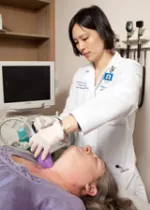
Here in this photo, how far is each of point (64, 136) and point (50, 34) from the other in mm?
1781

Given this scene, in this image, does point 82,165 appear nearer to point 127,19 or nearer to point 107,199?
point 107,199

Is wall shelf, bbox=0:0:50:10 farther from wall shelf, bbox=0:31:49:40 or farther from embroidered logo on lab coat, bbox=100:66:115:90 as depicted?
embroidered logo on lab coat, bbox=100:66:115:90

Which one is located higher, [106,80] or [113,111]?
[106,80]

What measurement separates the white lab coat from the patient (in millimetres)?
155

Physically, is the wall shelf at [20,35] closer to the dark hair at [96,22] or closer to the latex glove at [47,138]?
the dark hair at [96,22]

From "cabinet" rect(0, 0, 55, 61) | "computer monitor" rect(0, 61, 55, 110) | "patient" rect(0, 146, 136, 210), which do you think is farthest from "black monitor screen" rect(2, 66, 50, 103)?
"patient" rect(0, 146, 136, 210)

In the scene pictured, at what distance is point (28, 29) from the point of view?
8.67 feet

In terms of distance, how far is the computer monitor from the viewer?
1.81 metres

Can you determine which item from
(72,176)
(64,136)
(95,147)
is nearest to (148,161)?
(95,147)

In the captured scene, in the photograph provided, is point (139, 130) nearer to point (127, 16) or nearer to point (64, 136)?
point (127, 16)

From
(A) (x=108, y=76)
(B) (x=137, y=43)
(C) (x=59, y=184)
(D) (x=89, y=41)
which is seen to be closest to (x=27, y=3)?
(B) (x=137, y=43)

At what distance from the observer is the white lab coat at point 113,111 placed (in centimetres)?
105

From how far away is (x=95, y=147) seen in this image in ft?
4.88

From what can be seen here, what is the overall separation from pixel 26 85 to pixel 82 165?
3.17 feet
